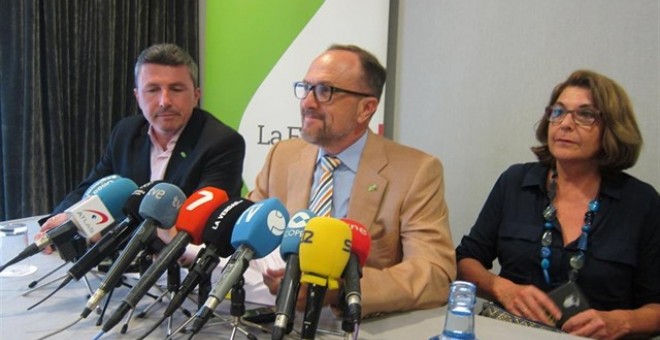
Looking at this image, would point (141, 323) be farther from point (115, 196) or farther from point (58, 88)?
point (58, 88)

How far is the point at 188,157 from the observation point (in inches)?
83.4

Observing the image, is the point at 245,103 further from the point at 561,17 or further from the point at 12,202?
the point at 561,17

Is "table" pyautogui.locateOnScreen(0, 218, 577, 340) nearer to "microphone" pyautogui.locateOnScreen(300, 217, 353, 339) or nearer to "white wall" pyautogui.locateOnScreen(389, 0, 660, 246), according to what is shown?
"microphone" pyautogui.locateOnScreen(300, 217, 353, 339)

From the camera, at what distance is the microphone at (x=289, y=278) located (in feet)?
2.66

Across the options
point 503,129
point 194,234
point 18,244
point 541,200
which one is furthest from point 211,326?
point 503,129

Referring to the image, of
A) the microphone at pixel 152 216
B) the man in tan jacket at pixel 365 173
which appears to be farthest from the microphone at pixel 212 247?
the man in tan jacket at pixel 365 173

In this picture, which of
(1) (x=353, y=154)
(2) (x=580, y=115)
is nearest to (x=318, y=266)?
(1) (x=353, y=154)

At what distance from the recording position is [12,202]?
2820mm

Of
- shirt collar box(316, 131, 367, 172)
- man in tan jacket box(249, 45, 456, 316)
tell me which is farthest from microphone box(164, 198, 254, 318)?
shirt collar box(316, 131, 367, 172)

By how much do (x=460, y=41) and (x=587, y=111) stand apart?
3.69 feet

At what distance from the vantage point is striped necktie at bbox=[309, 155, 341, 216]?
1682mm

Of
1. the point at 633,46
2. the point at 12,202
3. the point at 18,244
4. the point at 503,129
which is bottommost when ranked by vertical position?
the point at 12,202

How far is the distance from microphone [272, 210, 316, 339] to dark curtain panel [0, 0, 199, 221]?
95.9 inches

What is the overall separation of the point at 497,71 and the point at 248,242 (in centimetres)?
217
